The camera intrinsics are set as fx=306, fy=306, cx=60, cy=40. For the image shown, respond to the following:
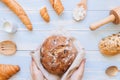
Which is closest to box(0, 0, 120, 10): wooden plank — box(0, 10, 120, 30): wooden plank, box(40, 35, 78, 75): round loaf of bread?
box(0, 10, 120, 30): wooden plank

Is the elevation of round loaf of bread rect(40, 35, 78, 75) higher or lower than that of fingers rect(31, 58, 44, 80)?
higher

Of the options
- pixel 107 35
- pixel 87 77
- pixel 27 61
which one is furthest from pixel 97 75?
pixel 27 61

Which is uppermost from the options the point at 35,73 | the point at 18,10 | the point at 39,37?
the point at 18,10

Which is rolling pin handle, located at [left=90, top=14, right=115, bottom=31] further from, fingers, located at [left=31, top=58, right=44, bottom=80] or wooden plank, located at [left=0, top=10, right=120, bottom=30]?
fingers, located at [left=31, top=58, right=44, bottom=80]

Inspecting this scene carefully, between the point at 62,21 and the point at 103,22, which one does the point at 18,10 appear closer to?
the point at 62,21

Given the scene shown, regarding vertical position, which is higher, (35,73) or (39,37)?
(39,37)

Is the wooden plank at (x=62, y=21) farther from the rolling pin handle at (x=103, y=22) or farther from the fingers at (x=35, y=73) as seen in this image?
the fingers at (x=35, y=73)

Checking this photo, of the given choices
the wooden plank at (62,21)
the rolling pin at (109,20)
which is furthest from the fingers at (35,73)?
the rolling pin at (109,20)

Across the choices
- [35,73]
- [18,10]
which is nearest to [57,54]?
[35,73]

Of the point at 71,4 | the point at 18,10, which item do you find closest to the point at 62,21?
the point at 71,4
